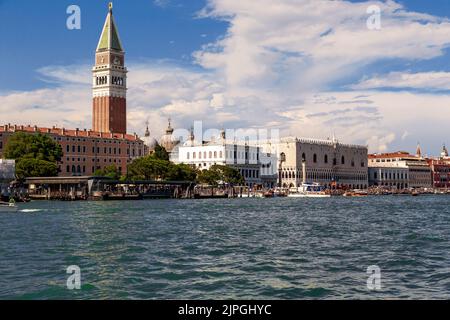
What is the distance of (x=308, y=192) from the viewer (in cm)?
9625

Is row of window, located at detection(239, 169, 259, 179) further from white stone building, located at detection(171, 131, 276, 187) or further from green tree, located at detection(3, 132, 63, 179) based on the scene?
green tree, located at detection(3, 132, 63, 179)

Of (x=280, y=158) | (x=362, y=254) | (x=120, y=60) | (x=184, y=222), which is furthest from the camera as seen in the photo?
(x=280, y=158)

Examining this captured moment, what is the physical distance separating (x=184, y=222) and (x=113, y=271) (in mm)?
15257

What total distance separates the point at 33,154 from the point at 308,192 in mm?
43152

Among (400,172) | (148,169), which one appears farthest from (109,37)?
(400,172)

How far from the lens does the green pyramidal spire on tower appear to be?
328 ft

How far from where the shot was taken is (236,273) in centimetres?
1346

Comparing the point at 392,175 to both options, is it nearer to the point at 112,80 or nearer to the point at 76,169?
the point at 112,80

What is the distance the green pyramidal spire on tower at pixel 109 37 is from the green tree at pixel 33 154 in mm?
34694

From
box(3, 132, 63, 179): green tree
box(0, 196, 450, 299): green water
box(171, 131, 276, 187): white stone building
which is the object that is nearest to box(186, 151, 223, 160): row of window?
box(171, 131, 276, 187): white stone building

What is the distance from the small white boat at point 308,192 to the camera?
3643 inches

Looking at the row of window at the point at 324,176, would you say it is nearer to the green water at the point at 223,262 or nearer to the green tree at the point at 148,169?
the green tree at the point at 148,169
